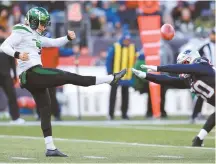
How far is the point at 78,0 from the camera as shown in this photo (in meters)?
23.2

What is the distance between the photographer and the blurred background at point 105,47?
22812 millimetres

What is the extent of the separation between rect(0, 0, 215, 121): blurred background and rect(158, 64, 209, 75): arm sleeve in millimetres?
7008

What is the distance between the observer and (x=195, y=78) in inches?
529

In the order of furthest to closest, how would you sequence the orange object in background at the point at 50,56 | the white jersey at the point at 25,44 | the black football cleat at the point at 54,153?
the orange object in background at the point at 50,56, the black football cleat at the point at 54,153, the white jersey at the point at 25,44

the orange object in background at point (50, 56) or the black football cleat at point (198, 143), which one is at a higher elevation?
the orange object in background at point (50, 56)

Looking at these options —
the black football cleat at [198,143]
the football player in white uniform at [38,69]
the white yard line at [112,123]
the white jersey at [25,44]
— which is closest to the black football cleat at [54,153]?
the football player in white uniform at [38,69]

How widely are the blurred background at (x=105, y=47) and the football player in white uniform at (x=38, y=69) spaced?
748 centimetres

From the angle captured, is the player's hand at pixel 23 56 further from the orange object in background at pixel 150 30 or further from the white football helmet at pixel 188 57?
the orange object in background at pixel 150 30

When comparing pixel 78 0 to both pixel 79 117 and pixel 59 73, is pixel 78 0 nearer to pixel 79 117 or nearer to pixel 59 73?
pixel 79 117

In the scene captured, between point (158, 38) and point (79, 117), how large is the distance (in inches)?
110

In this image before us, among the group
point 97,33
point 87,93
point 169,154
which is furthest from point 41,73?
point 97,33

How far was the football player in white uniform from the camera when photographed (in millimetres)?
12680

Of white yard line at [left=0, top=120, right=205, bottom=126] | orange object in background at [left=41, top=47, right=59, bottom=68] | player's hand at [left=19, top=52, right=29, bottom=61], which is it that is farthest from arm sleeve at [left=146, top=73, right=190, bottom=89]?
orange object in background at [left=41, top=47, right=59, bottom=68]

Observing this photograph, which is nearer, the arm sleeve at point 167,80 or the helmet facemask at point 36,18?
the helmet facemask at point 36,18
